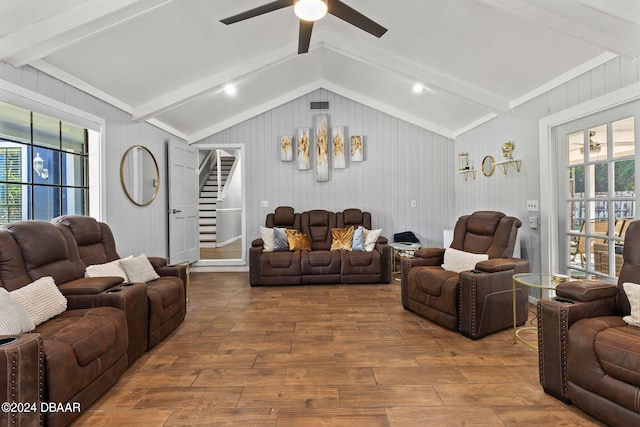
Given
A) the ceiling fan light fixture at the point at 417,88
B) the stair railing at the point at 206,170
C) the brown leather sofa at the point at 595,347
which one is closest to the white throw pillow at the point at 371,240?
the ceiling fan light fixture at the point at 417,88

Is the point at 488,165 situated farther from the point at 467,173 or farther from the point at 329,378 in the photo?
the point at 329,378

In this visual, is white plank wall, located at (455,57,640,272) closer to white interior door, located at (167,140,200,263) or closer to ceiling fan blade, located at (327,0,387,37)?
ceiling fan blade, located at (327,0,387,37)

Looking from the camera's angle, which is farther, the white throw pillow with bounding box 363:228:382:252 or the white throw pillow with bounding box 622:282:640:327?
the white throw pillow with bounding box 363:228:382:252

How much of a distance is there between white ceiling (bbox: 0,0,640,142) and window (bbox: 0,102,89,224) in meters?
0.56

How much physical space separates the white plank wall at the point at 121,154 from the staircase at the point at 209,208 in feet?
8.68

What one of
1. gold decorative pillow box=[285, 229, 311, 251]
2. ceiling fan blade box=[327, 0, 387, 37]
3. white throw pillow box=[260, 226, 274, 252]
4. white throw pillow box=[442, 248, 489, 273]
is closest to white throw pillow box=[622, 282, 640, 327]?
white throw pillow box=[442, 248, 489, 273]

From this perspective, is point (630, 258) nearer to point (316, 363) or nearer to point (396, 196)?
point (316, 363)

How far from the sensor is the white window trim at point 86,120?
251 centimetres

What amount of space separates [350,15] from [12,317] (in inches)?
108

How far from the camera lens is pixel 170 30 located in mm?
3039

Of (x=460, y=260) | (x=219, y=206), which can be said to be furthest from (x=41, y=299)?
(x=219, y=206)

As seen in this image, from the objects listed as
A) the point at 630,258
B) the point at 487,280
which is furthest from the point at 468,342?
the point at 630,258

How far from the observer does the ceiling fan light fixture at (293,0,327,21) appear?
2213mm

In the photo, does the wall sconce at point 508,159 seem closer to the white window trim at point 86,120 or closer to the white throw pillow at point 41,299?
the white throw pillow at point 41,299
